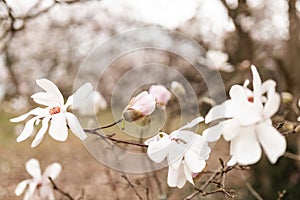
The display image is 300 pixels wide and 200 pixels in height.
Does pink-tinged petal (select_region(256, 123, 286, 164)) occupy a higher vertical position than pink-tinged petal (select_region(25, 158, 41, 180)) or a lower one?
higher

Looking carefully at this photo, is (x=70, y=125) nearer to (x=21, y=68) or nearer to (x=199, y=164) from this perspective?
(x=199, y=164)

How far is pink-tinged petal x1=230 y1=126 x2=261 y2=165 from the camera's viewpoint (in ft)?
1.68

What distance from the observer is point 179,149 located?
64 centimetres

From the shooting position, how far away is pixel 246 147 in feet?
1.71

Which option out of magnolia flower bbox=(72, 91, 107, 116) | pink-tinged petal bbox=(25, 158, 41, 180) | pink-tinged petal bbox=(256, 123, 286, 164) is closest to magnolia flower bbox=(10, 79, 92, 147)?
pink-tinged petal bbox=(256, 123, 286, 164)

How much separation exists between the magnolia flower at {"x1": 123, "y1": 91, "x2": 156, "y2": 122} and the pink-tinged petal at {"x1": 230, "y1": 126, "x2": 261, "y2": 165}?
207mm

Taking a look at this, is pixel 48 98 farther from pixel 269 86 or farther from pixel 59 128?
pixel 269 86

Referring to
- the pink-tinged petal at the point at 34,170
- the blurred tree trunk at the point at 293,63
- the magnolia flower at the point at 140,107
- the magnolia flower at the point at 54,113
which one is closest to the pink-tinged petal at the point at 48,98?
the magnolia flower at the point at 54,113

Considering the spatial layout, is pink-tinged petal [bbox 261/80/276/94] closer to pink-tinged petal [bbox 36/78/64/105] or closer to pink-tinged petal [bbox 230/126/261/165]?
pink-tinged petal [bbox 230/126/261/165]

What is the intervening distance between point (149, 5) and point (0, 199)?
4.36ft

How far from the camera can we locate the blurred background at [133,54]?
200 cm

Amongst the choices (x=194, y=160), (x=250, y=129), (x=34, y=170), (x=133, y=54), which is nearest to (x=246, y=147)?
(x=250, y=129)

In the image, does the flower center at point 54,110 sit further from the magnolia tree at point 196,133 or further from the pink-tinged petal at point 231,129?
the pink-tinged petal at point 231,129

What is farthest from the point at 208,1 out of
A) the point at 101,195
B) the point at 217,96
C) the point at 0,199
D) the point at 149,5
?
the point at 0,199
